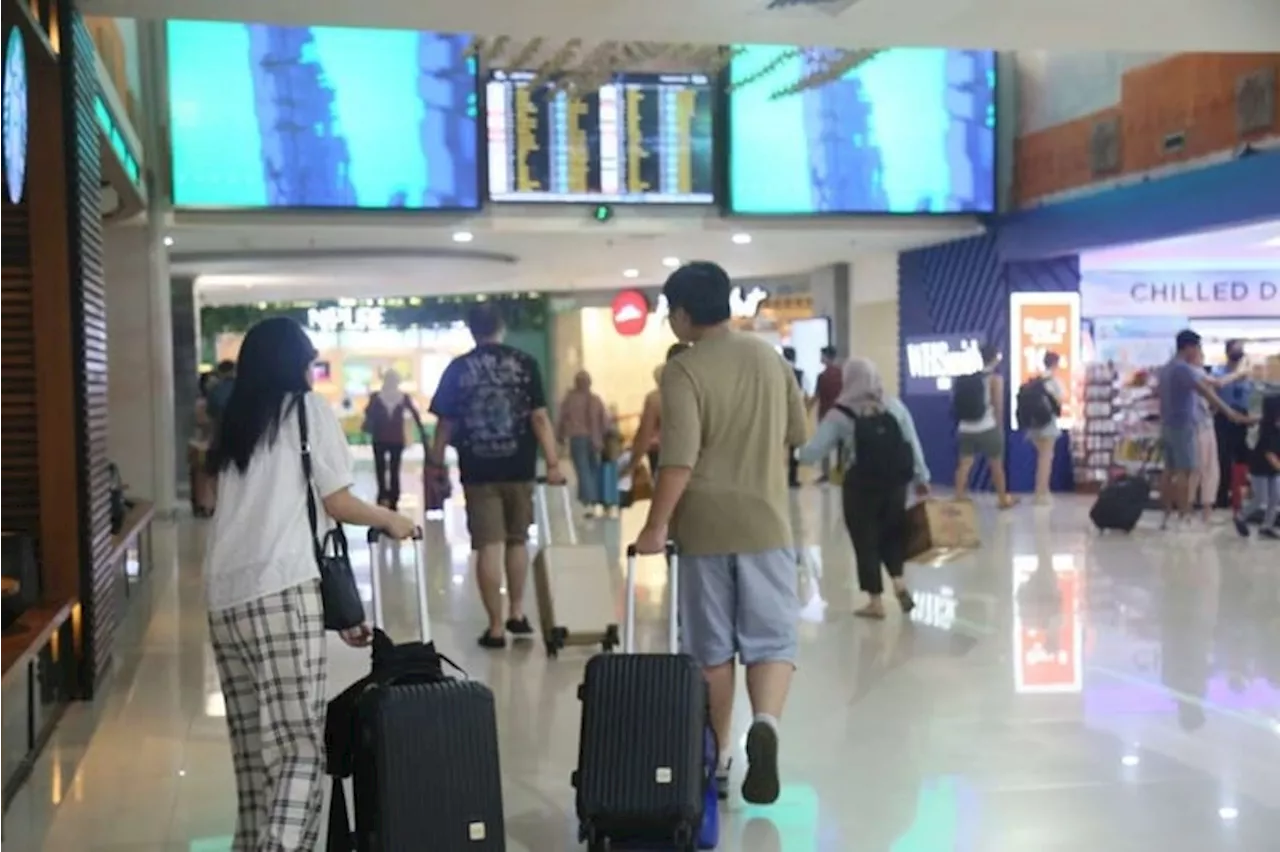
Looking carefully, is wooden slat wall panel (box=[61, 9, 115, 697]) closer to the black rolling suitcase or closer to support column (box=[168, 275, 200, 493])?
the black rolling suitcase

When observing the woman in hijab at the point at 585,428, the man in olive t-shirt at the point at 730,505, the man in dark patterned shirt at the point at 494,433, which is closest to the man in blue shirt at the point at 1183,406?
the woman in hijab at the point at 585,428

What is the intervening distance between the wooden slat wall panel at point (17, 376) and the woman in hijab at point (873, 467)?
3.50 metres

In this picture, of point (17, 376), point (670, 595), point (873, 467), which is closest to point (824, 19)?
point (873, 467)

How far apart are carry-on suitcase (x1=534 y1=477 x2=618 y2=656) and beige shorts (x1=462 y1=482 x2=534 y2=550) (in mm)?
122

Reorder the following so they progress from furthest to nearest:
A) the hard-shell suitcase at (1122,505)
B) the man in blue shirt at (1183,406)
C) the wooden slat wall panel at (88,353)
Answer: the man in blue shirt at (1183,406) < the hard-shell suitcase at (1122,505) < the wooden slat wall panel at (88,353)

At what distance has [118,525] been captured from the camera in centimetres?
782

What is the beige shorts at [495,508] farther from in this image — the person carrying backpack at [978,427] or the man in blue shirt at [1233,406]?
the person carrying backpack at [978,427]

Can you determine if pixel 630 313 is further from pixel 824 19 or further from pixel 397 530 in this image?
pixel 397 530

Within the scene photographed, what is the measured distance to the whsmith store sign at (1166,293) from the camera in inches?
592

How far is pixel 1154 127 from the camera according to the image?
12.2 metres

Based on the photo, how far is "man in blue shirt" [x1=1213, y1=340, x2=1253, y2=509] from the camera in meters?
12.0

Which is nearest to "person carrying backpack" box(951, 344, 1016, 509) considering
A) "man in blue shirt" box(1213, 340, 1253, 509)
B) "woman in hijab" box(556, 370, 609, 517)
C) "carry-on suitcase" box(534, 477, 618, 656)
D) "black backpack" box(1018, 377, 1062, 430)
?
"black backpack" box(1018, 377, 1062, 430)

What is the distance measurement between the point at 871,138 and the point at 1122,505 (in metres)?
4.94

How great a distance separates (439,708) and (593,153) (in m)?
10.9
